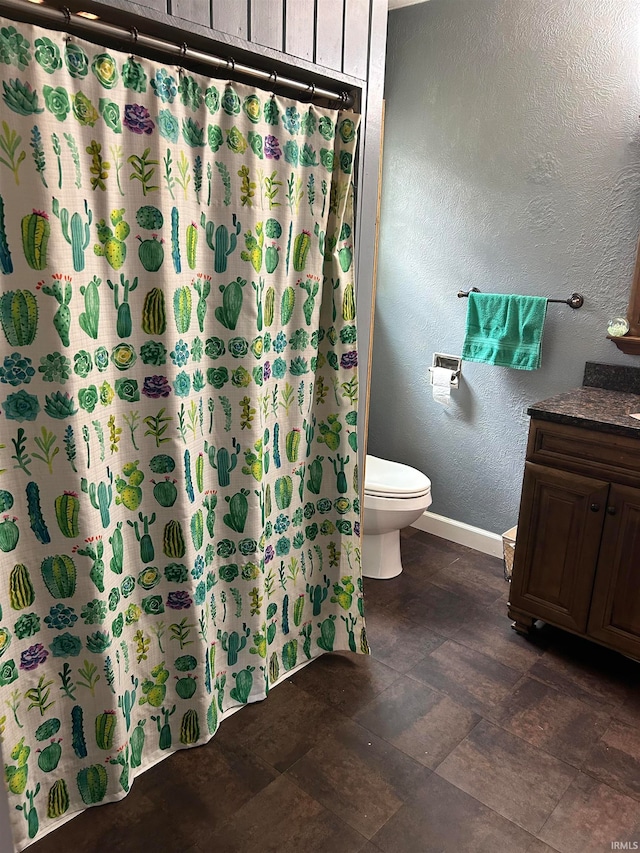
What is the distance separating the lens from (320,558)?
216 centimetres

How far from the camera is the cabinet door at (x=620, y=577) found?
80.8 inches

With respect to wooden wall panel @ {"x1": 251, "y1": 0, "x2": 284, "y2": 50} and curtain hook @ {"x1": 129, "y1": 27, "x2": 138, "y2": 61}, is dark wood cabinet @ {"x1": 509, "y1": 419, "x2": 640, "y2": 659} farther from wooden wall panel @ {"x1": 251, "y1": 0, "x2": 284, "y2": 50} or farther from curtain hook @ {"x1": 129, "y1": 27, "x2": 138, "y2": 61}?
curtain hook @ {"x1": 129, "y1": 27, "x2": 138, "y2": 61}

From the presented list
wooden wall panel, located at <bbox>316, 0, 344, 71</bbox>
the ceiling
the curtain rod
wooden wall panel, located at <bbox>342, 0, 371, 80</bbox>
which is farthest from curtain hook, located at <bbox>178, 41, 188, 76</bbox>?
the ceiling

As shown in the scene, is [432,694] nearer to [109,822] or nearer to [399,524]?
[399,524]

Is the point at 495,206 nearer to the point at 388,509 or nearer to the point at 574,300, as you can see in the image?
the point at 574,300

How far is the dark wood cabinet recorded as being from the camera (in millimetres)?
2066

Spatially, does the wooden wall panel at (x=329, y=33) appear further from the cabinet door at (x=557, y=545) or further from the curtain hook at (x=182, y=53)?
the cabinet door at (x=557, y=545)

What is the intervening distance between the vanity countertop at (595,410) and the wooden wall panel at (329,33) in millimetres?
1270

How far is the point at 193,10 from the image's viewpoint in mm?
1423

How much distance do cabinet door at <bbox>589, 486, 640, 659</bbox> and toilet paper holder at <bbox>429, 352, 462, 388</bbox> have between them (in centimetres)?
110

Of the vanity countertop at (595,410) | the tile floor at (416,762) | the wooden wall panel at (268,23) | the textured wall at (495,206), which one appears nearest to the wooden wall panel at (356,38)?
the wooden wall panel at (268,23)

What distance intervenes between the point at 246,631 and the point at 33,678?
2.11 ft

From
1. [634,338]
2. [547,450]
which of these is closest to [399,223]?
[634,338]

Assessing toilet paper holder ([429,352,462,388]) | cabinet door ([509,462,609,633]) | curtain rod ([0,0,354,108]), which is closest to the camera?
curtain rod ([0,0,354,108])
